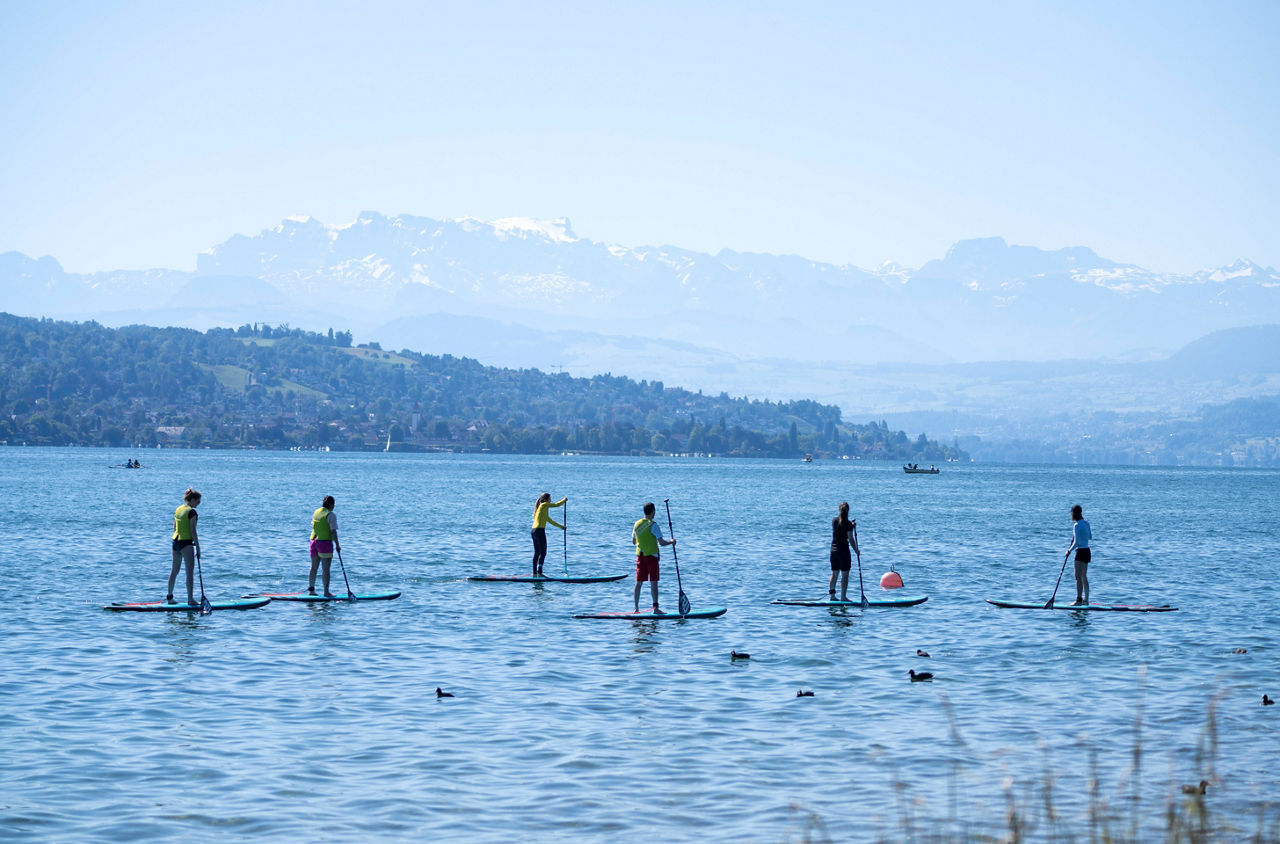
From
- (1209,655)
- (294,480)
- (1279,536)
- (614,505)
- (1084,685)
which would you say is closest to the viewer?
(1084,685)

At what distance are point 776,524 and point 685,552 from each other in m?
25.3

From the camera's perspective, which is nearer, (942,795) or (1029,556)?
(942,795)

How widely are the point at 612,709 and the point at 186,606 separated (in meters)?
13.8

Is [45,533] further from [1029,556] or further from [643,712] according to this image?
[643,712]

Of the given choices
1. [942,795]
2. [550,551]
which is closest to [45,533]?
[550,551]

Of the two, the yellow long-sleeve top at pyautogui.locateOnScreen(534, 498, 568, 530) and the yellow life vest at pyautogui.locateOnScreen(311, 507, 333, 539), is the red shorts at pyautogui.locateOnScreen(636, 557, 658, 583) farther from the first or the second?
the yellow life vest at pyautogui.locateOnScreen(311, 507, 333, 539)

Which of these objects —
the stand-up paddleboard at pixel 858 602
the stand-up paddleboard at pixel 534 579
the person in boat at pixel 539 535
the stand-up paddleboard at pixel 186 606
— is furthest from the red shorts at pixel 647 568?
the stand-up paddleboard at pixel 186 606

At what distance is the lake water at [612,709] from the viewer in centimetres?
1605

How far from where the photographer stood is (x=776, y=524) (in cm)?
8175

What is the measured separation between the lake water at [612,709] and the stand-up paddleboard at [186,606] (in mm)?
537

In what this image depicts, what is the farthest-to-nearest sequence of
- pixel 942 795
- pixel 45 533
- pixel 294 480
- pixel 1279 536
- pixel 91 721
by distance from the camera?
pixel 294 480 → pixel 1279 536 → pixel 45 533 → pixel 91 721 → pixel 942 795

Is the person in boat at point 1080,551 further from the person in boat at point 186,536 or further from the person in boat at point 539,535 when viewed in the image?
the person in boat at point 186,536

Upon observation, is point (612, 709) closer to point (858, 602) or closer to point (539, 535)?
point (858, 602)

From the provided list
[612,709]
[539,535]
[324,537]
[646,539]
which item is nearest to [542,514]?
[539,535]
